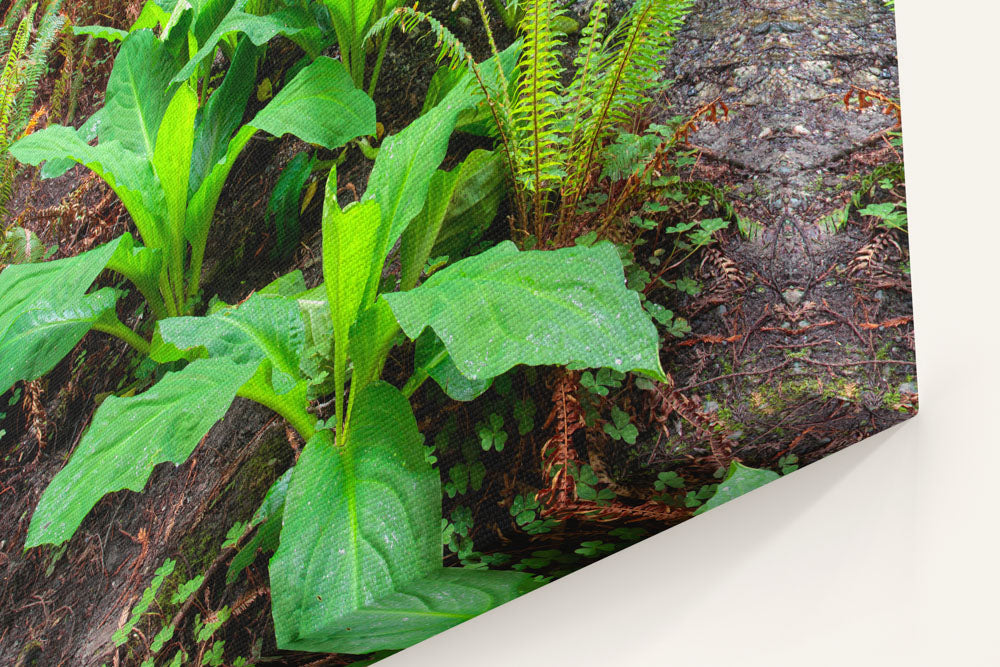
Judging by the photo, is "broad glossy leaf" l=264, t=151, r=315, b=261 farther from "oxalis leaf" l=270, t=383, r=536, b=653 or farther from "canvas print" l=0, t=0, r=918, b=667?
"oxalis leaf" l=270, t=383, r=536, b=653

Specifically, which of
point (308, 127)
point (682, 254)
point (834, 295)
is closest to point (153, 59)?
point (308, 127)

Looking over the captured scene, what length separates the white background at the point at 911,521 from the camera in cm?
73

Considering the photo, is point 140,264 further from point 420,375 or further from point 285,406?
point 420,375

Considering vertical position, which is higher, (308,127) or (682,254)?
(308,127)

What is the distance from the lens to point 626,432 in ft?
2.70

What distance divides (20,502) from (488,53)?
1.13m

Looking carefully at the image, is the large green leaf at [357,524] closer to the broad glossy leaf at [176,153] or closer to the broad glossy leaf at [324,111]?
the broad glossy leaf at [324,111]

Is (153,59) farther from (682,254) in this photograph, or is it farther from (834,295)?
(834,295)

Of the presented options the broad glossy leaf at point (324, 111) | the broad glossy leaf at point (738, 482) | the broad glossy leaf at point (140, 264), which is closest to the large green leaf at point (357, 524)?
the broad glossy leaf at point (738, 482)

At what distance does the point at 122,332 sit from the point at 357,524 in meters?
0.67

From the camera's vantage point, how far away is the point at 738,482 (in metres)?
0.80

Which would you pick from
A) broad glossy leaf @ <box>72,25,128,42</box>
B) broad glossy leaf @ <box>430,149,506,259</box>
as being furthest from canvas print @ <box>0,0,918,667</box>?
broad glossy leaf @ <box>72,25,128,42</box>

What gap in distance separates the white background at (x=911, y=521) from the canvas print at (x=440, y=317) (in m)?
0.03

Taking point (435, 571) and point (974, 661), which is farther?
point (435, 571)
